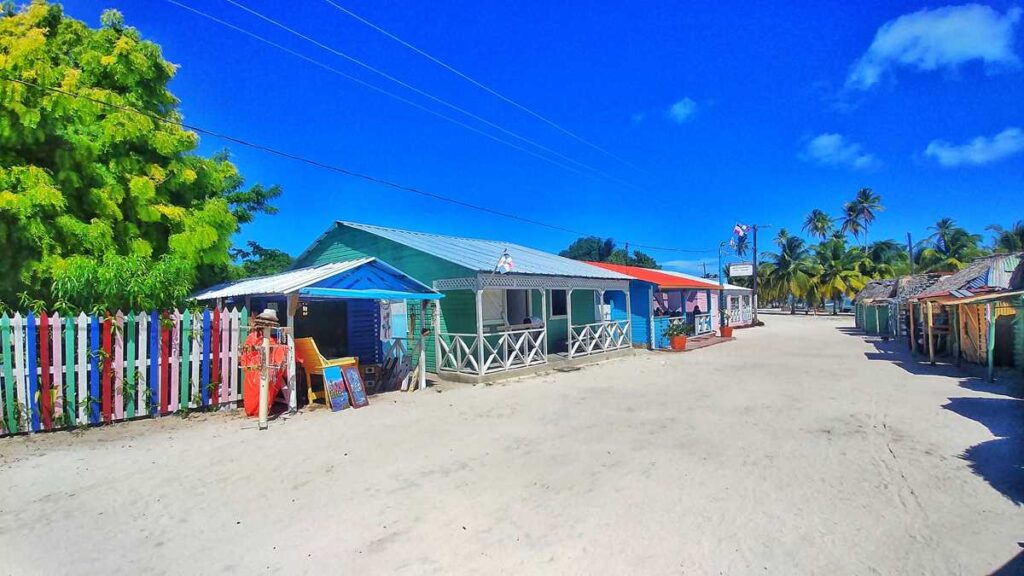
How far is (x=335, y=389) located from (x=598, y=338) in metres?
9.75

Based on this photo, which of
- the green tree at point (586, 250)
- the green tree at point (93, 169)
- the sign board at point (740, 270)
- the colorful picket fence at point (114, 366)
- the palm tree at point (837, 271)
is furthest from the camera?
the green tree at point (586, 250)

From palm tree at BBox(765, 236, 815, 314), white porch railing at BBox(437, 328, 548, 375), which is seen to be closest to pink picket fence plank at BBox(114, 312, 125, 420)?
white porch railing at BBox(437, 328, 548, 375)

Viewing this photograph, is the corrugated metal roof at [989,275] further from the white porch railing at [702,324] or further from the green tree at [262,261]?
the green tree at [262,261]

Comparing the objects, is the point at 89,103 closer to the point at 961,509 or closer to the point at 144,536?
the point at 144,536

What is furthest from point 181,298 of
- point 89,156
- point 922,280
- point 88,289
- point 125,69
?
point 922,280

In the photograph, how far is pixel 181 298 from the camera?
8.31 meters

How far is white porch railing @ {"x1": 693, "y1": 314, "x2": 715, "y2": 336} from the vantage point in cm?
2305

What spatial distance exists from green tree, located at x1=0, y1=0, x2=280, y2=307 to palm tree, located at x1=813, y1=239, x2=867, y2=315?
1879 inches

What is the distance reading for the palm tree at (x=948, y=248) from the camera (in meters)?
43.6

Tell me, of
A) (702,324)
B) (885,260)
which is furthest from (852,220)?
(702,324)

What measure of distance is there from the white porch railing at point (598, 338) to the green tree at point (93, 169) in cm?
952

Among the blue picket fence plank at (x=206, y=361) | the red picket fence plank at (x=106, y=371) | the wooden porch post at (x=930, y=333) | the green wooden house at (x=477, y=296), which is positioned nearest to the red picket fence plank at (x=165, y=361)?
the blue picket fence plank at (x=206, y=361)

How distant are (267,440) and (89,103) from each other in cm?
671

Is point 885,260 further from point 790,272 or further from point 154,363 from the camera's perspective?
point 154,363
